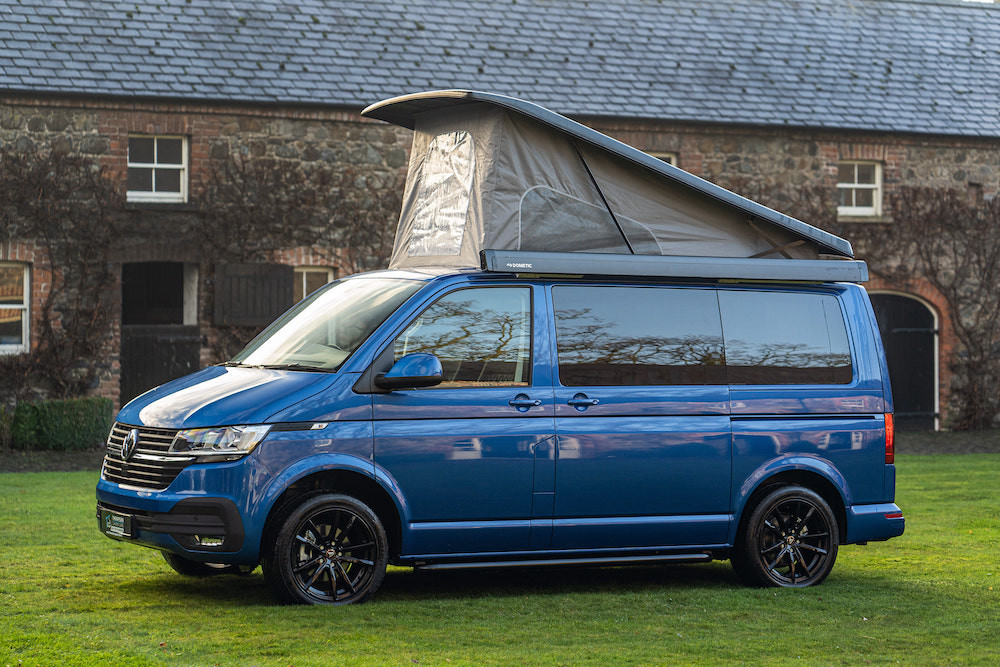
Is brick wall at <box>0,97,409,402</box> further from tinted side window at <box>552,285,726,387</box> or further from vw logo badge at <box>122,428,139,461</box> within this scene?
tinted side window at <box>552,285,726,387</box>

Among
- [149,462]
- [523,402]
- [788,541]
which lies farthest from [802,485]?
[149,462]

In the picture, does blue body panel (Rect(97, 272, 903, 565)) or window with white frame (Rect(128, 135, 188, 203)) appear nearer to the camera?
blue body panel (Rect(97, 272, 903, 565))

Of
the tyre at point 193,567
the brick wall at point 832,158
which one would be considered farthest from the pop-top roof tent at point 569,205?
the brick wall at point 832,158

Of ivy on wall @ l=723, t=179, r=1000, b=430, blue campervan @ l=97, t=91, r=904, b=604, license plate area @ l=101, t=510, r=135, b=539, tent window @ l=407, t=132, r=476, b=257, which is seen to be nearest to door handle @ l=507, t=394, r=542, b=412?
blue campervan @ l=97, t=91, r=904, b=604

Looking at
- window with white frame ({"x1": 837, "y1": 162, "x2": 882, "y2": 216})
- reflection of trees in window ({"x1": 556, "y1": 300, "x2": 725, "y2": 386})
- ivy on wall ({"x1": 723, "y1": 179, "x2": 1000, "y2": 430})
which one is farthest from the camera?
window with white frame ({"x1": 837, "y1": 162, "x2": 882, "y2": 216})

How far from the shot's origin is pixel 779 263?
8.86 m

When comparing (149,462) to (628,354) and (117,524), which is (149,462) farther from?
(628,354)

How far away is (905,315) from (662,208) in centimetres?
1629

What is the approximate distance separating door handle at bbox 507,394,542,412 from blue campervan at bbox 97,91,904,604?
0.02 meters

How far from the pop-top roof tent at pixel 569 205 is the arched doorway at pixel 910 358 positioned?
15417mm

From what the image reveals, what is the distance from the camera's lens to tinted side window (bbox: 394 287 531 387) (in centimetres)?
797

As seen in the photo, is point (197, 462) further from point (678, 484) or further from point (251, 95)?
point (251, 95)

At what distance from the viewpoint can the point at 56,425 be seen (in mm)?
Answer: 18844

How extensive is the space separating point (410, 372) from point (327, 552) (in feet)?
→ 3.61
